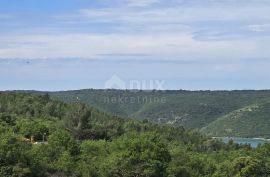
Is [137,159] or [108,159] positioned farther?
[108,159]

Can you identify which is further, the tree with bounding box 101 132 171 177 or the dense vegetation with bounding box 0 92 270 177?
the tree with bounding box 101 132 171 177

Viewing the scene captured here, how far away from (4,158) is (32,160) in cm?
295

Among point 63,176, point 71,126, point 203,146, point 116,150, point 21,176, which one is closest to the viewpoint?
point 21,176

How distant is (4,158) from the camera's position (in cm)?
5141

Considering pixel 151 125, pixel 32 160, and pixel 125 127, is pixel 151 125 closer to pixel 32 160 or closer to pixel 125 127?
pixel 125 127

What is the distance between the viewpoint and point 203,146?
135m

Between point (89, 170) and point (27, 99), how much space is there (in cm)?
8555

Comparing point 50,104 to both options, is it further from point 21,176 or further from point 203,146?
point 21,176

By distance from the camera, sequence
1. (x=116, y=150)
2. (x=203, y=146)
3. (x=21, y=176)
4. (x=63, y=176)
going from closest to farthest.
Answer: (x=21, y=176) < (x=63, y=176) < (x=116, y=150) < (x=203, y=146)

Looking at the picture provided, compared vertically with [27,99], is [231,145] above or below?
below

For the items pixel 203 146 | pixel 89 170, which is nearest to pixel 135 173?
pixel 89 170

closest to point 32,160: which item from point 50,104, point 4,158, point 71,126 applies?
point 4,158

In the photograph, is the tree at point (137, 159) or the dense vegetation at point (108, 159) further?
the tree at point (137, 159)

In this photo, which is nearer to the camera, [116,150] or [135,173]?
[135,173]
